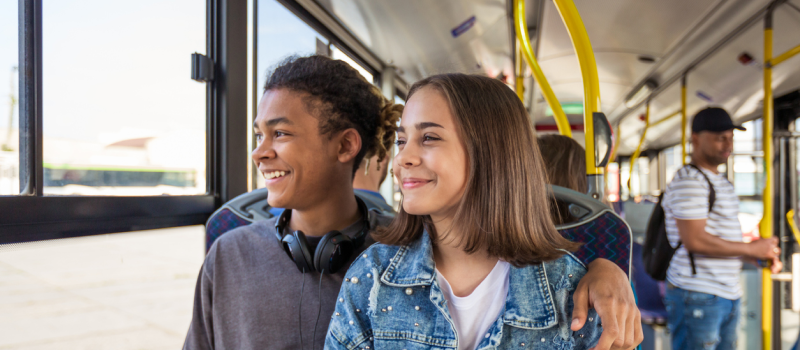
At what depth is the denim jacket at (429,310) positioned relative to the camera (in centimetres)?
91

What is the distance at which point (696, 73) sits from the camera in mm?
3738

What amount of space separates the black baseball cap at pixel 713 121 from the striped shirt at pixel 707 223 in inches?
10.3

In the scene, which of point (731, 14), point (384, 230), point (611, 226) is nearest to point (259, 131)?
point (384, 230)

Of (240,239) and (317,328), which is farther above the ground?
(240,239)

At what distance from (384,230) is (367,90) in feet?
1.58

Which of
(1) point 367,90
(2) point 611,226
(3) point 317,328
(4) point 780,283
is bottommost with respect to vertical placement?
(4) point 780,283

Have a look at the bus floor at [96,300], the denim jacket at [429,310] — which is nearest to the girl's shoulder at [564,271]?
the denim jacket at [429,310]

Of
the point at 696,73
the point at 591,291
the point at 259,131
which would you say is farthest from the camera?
the point at 696,73

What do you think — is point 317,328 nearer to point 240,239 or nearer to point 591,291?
point 240,239

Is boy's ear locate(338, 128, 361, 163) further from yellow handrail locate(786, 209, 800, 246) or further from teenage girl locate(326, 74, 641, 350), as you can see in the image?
yellow handrail locate(786, 209, 800, 246)

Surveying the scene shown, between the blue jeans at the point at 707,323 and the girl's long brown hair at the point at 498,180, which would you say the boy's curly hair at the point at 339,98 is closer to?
the girl's long brown hair at the point at 498,180

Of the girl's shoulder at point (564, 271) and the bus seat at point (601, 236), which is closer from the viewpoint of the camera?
the girl's shoulder at point (564, 271)

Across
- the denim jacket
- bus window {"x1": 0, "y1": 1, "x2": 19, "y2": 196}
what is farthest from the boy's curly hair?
bus window {"x1": 0, "y1": 1, "x2": 19, "y2": 196}

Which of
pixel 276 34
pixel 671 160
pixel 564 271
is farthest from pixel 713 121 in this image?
pixel 671 160
